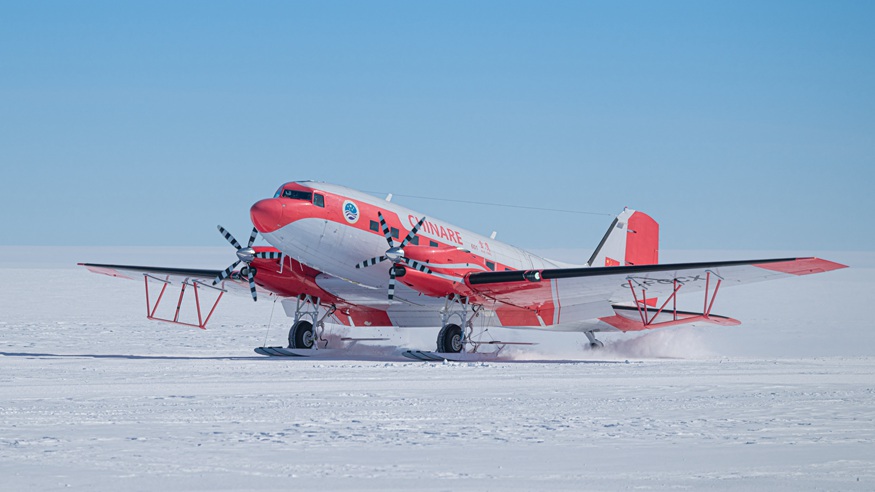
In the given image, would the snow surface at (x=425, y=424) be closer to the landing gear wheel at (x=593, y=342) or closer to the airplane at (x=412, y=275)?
the airplane at (x=412, y=275)

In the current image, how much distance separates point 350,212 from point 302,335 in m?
4.54

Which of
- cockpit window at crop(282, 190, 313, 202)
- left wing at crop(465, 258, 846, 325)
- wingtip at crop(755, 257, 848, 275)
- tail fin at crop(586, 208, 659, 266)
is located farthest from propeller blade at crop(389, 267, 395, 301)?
tail fin at crop(586, 208, 659, 266)

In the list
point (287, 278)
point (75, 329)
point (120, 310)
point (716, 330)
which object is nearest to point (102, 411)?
point (287, 278)

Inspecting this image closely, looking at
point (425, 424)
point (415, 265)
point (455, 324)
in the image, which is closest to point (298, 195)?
point (415, 265)

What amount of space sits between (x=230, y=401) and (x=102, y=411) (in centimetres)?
177

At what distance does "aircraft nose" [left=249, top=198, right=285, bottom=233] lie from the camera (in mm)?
21922

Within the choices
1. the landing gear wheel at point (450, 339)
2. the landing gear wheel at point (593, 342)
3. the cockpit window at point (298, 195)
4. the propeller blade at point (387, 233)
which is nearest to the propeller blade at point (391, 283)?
the propeller blade at point (387, 233)

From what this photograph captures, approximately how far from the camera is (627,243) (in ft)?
103

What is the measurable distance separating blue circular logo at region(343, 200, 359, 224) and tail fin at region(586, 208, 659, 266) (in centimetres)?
1002

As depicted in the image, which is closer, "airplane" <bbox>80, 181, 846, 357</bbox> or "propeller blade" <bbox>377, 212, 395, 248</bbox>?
"airplane" <bbox>80, 181, 846, 357</bbox>

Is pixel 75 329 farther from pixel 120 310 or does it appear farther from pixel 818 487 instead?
pixel 818 487

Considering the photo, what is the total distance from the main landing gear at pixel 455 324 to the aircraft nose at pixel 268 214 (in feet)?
15.3

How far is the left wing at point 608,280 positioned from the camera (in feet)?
69.4

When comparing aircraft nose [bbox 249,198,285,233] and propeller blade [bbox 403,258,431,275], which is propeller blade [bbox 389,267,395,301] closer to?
propeller blade [bbox 403,258,431,275]
